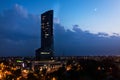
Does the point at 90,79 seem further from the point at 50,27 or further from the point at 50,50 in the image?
the point at 50,27

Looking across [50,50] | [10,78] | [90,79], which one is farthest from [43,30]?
[90,79]

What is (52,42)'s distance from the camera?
495 feet

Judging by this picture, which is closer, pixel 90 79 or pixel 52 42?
pixel 90 79

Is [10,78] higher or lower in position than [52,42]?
lower

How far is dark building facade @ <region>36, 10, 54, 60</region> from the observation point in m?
145

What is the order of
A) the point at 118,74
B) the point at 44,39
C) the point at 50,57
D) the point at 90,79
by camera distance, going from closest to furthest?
the point at 90,79, the point at 118,74, the point at 50,57, the point at 44,39

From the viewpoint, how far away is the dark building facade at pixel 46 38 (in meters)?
145

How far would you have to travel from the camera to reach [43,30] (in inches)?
6201

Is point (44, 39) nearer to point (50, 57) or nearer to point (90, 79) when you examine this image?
point (50, 57)

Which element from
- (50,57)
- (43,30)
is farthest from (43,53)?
(43,30)

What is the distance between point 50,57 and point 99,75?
110215 millimetres

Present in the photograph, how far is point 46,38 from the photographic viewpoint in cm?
15412

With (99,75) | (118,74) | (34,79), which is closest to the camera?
(118,74)

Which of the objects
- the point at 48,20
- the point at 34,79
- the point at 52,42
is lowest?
the point at 34,79
